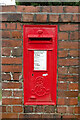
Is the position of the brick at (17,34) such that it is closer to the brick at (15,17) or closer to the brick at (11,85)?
the brick at (15,17)

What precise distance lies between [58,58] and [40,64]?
28cm

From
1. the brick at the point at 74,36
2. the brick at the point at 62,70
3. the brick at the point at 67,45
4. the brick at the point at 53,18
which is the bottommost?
the brick at the point at 62,70

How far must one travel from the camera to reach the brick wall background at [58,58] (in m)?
1.76

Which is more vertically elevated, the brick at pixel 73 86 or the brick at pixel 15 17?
the brick at pixel 15 17

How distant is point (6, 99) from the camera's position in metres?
1.89

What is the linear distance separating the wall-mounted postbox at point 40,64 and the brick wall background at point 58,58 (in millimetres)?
70

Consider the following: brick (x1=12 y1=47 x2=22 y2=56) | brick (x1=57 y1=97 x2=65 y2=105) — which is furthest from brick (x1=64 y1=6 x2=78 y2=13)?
brick (x1=57 y1=97 x2=65 y2=105)

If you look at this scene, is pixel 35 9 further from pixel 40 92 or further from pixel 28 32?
pixel 40 92

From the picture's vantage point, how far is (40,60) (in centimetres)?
179

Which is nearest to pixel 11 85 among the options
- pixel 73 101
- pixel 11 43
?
pixel 11 43

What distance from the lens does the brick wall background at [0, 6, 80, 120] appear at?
69.2 inches

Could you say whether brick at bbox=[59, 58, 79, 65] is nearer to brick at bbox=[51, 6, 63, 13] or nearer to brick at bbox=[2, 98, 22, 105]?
brick at bbox=[51, 6, 63, 13]

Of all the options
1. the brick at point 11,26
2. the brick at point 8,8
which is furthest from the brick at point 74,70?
the brick at point 8,8

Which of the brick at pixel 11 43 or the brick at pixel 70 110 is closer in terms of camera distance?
the brick at pixel 11 43
